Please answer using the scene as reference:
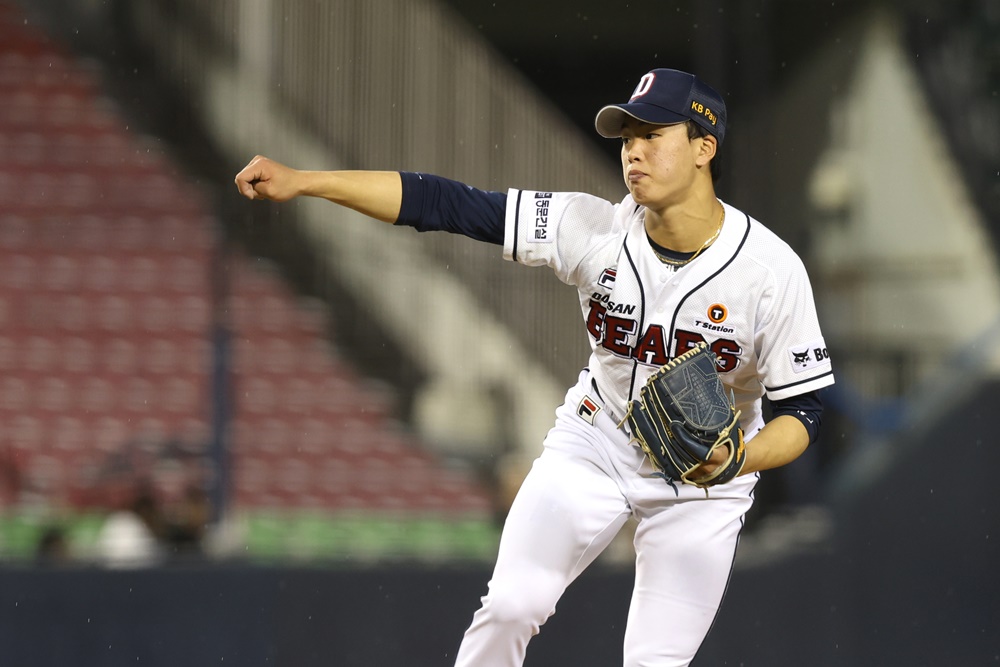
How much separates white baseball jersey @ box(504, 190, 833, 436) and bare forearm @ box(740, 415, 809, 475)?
109 mm

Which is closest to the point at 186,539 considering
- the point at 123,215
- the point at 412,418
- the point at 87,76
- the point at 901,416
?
the point at 412,418

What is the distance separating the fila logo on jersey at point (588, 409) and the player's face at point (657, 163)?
58 cm

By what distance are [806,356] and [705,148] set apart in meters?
0.57

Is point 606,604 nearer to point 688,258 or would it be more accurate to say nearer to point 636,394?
point 636,394

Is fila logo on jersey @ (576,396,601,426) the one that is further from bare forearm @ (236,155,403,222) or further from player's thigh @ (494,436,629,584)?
bare forearm @ (236,155,403,222)

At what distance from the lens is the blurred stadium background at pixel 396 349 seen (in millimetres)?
5039

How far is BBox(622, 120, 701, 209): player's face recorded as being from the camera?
3.09 metres

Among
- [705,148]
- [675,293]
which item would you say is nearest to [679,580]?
[675,293]

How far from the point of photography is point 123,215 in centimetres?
648

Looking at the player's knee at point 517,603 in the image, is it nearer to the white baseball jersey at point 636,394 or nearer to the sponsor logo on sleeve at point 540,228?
the white baseball jersey at point 636,394

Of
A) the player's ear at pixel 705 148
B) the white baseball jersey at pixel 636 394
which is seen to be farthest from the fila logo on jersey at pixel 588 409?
the player's ear at pixel 705 148

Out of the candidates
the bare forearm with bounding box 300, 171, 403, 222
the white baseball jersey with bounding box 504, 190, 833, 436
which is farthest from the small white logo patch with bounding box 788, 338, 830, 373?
the bare forearm with bounding box 300, 171, 403, 222

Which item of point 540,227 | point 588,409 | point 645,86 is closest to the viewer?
point 645,86

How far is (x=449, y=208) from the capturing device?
10.6 feet
